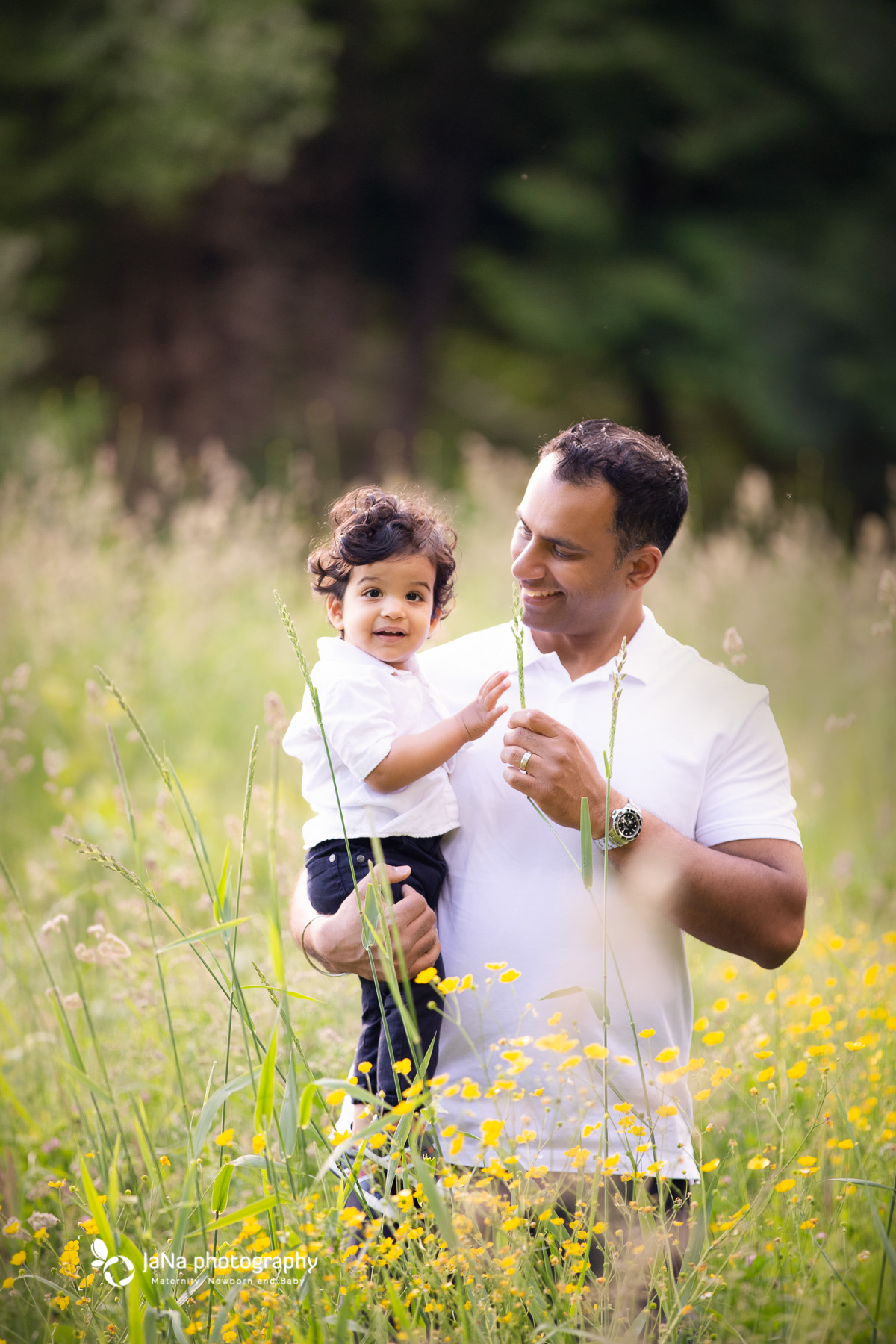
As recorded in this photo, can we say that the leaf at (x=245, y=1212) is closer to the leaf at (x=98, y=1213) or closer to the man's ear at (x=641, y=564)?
the leaf at (x=98, y=1213)

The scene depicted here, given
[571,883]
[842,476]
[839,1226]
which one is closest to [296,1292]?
[571,883]

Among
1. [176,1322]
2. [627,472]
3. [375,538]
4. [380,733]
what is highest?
[627,472]

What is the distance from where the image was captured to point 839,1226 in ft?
6.04

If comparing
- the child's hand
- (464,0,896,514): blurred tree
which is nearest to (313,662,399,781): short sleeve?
the child's hand

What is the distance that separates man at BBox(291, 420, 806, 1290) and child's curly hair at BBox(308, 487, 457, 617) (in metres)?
0.16

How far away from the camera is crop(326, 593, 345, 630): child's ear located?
2010mm

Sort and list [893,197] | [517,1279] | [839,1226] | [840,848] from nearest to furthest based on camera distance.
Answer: [517,1279], [839,1226], [840,848], [893,197]

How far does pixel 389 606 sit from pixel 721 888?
2.44 feet

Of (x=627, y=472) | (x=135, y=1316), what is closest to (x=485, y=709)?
(x=627, y=472)

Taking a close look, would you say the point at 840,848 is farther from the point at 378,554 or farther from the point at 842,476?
the point at 842,476

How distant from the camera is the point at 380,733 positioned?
1.81m

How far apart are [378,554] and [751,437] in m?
12.0

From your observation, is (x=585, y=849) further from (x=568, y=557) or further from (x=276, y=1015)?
(x=276, y=1015)

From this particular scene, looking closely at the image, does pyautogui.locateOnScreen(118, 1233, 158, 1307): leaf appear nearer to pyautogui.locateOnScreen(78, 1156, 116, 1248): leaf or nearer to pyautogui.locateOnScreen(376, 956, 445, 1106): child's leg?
pyautogui.locateOnScreen(78, 1156, 116, 1248): leaf
